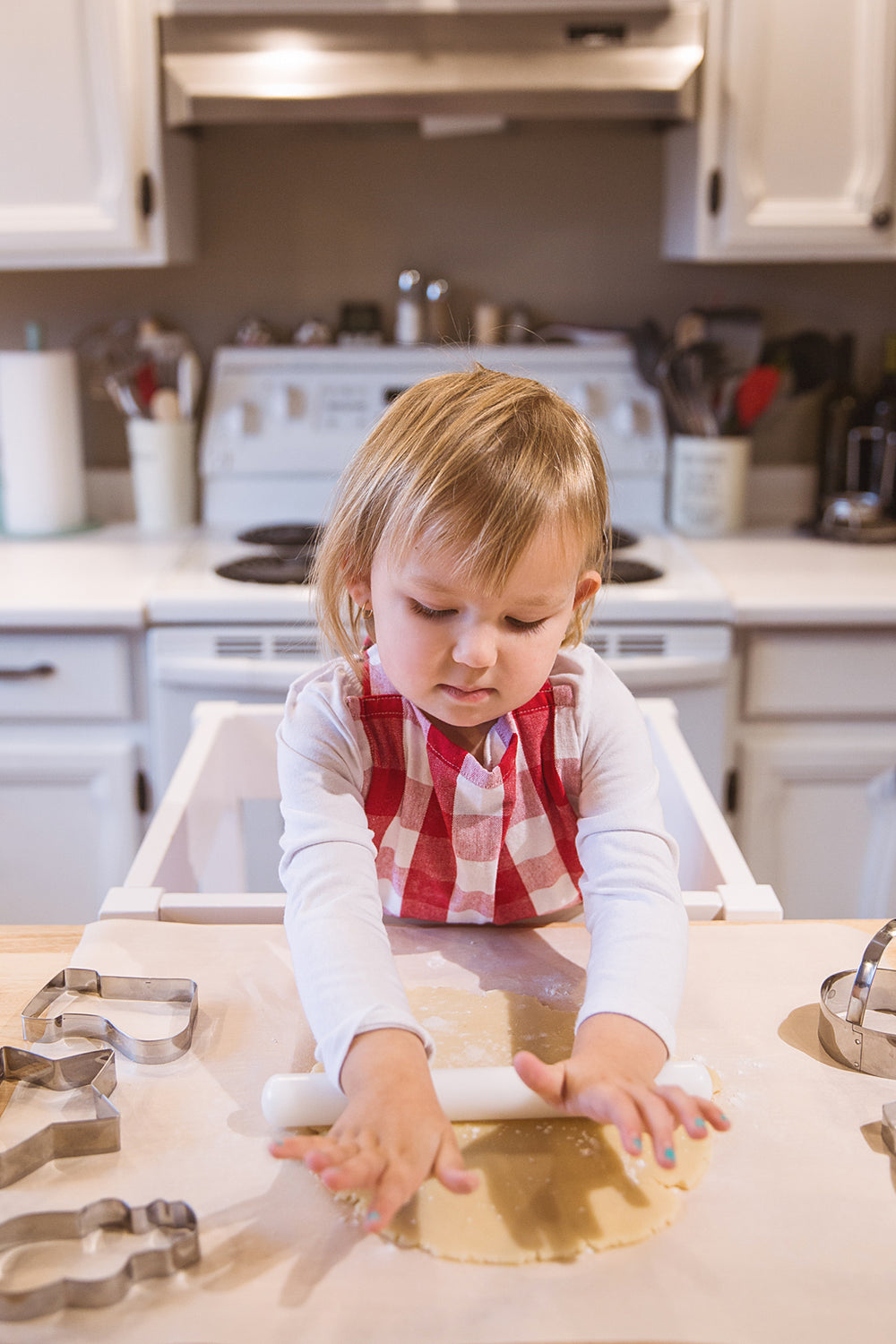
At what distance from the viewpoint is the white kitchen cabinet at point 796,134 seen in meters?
1.83

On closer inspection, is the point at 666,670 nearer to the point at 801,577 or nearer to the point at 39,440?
the point at 801,577

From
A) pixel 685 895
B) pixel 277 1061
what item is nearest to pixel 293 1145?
pixel 277 1061

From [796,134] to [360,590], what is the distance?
1.45 meters

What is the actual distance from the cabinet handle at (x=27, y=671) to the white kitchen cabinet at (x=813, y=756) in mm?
1026

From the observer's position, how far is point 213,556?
2.00 metres

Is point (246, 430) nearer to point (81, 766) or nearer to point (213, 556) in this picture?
point (213, 556)

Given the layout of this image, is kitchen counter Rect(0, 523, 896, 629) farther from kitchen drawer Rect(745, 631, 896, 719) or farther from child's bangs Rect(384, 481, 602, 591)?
child's bangs Rect(384, 481, 602, 591)

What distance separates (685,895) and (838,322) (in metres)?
1.77

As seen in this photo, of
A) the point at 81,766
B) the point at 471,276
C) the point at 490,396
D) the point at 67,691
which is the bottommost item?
the point at 81,766

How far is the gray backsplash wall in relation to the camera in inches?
87.4

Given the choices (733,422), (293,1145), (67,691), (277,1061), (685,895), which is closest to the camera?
(293,1145)

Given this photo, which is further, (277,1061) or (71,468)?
(71,468)

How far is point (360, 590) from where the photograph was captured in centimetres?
84

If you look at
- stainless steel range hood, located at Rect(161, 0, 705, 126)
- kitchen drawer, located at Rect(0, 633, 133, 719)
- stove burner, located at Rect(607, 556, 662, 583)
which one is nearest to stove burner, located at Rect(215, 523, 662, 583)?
stove burner, located at Rect(607, 556, 662, 583)
